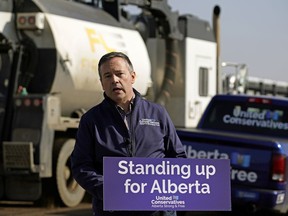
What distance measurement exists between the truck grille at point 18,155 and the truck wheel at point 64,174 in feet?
2.44

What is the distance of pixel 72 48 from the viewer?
1334cm

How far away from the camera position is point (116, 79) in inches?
181

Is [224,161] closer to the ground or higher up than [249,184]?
higher up

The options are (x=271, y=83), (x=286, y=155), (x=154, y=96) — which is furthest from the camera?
(x=271, y=83)

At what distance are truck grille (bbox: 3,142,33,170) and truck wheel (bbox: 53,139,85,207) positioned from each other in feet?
2.44

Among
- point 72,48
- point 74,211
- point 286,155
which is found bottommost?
point 74,211

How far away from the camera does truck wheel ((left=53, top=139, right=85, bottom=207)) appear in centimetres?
1327

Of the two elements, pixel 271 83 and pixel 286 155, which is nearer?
pixel 286 155

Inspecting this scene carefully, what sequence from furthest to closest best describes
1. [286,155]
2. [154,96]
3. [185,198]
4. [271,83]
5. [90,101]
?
[271,83] → [154,96] → [90,101] → [286,155] → [185,198]

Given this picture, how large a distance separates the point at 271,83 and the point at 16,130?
78.8ft

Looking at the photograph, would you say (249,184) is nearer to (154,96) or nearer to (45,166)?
(45,166)

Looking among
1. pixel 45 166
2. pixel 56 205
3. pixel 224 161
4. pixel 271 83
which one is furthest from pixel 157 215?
pixel 271 83

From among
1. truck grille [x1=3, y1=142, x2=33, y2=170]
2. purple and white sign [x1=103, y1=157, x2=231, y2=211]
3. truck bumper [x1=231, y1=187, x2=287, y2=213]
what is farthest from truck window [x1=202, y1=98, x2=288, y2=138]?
purple and white sign [x1=103, y1=157, x2=231, y2=211]

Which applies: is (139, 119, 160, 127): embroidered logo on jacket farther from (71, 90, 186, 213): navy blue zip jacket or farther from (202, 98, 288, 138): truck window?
(202, 98, 288, 138): truck window
